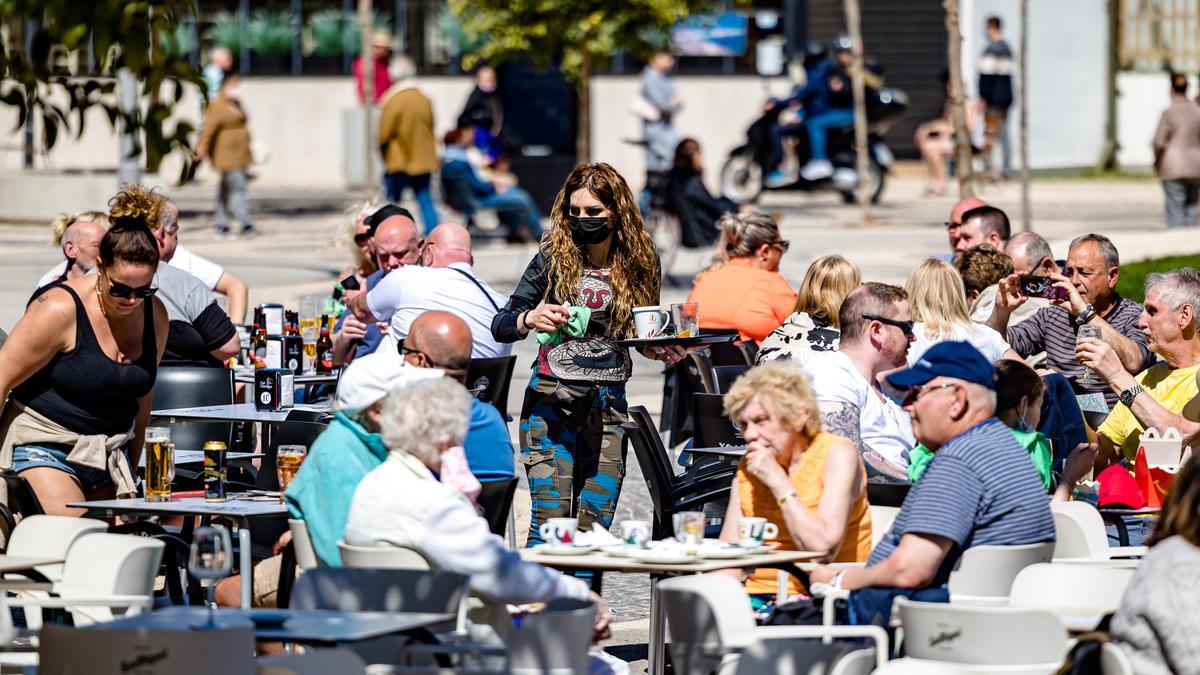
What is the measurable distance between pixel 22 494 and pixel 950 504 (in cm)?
323

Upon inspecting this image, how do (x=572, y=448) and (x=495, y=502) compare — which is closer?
(x=495, y=502)

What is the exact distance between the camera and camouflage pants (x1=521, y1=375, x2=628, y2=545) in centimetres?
729

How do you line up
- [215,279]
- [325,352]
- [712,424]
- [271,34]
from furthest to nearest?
[271,34]
[215,279]
[325,352]
[712,424]

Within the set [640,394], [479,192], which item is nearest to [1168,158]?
[479,192]

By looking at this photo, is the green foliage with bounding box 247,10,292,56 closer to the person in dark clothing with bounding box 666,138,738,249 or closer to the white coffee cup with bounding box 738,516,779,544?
the person in dark clothing with bounding box 666,138,738,249

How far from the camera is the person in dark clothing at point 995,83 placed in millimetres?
28641

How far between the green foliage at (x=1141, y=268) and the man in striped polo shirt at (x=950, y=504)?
9.18 metres

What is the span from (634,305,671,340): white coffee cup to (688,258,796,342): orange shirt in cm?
247

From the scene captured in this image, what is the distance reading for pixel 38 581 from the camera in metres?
5.81

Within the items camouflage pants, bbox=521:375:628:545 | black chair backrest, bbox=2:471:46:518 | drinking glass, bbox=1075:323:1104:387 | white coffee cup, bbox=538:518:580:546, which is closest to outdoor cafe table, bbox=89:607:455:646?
white coffee cup, bbox=538:518:580:546

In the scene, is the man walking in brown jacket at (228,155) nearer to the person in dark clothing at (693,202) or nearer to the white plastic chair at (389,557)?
the person in dark clothing at (693,202)

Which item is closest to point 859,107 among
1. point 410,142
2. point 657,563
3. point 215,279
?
point 410,142

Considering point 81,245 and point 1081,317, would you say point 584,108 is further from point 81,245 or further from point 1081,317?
point 1081,317

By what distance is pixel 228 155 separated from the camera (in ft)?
71.3
